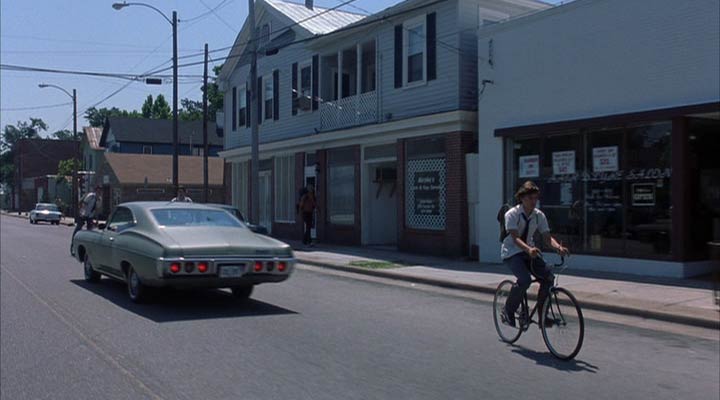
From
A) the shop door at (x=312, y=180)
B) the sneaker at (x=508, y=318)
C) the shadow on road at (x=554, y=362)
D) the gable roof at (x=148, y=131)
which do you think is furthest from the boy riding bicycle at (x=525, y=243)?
the gable roof at (x=148, y=131)

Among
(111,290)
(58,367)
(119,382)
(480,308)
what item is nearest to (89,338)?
(58,367)

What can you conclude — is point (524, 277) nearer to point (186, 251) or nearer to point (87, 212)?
point (186, 251)

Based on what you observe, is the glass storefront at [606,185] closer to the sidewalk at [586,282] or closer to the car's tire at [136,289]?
the sidewalk at [586,282]

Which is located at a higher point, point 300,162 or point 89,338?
point 300,162

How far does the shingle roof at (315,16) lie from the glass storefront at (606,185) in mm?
10653

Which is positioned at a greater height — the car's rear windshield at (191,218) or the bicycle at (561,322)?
the car's rear windshield at (191,218)

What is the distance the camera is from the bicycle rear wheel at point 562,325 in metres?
7.06

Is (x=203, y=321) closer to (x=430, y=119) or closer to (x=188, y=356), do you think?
(x=188, y=356)

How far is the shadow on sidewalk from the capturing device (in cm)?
1209

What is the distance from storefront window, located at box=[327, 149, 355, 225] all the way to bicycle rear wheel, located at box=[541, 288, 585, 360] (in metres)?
14.1

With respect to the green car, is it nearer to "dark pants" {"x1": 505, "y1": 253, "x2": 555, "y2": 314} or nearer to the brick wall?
"dark pants" {"x1": 505, "y1": 253, "x2": 555, "y2": 314}

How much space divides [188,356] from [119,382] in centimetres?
98

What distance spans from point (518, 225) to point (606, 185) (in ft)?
22.6

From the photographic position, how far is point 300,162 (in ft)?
78.3
